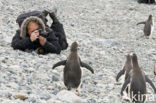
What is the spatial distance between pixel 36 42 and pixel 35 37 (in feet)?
1.00

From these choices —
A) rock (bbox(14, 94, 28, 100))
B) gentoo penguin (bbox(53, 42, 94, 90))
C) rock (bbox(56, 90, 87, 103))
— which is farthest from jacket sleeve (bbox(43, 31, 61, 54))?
rock (bbox(14, 94, 28, 100))

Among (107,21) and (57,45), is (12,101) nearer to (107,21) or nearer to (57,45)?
(57,45)

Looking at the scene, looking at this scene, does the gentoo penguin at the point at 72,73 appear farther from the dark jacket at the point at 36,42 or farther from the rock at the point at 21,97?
the dark jacket at the point at 36,42

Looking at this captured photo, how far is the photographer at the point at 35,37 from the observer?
7125 mm

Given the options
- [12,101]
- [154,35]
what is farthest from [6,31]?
[154,35]

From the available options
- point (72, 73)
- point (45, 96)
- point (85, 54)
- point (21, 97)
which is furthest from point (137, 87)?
point (85, 54)

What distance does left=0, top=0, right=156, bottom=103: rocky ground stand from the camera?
17.4 feet

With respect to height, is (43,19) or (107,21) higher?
(43,19)

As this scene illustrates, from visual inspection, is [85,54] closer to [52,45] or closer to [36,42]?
[52,45]

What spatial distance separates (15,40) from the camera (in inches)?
289

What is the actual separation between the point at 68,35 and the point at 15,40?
141 inches

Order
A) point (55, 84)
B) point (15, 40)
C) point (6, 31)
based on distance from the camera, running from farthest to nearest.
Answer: point (6, 31)
point (15, 40)
point (55, 84)

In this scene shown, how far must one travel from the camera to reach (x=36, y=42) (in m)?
7.35

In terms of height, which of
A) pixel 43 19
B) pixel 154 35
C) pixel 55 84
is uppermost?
pixel 43 19
